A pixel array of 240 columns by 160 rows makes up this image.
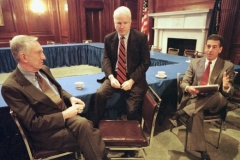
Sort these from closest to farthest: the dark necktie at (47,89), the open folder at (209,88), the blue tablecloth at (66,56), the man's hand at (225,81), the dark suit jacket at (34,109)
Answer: the dark suit jacket at (34,109) → the dark necktie at (47,89) → the open folder at (209,88) → the man's hand at (225,81) → the blue tablecloth at (66,56)

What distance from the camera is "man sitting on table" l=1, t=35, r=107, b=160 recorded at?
1150 mm

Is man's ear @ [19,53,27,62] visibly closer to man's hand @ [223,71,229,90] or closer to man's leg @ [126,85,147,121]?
man's leg @ [126,85,147,121]

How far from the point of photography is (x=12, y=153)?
184 centimetres

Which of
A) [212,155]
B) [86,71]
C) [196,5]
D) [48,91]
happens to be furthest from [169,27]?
[48,91]

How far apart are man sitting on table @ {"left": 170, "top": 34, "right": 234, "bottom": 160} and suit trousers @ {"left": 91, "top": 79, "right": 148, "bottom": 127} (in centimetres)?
46

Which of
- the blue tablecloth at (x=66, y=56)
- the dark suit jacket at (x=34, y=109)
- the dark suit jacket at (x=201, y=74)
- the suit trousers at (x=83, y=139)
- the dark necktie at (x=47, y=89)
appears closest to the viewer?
the dark suit jacket at (x=34, y=109)

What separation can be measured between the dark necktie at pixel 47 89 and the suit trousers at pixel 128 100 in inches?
19.0

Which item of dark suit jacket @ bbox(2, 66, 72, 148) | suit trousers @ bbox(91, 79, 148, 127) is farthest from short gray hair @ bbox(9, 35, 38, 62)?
suit trousers @ bbox(91, 79, 148, 127)

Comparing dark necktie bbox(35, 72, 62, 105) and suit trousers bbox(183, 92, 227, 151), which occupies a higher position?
dark necktie bbox(35, 72, 62, 105)

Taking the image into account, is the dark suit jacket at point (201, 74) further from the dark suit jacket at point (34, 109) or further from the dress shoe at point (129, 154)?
the dark suit jacket at point (34, 109)

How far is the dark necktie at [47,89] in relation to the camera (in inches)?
53.8

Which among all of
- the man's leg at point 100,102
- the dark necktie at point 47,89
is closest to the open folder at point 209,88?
the man's leg at point 100,102

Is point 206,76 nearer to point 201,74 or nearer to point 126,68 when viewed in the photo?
point 201,74

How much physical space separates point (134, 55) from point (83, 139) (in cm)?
111
